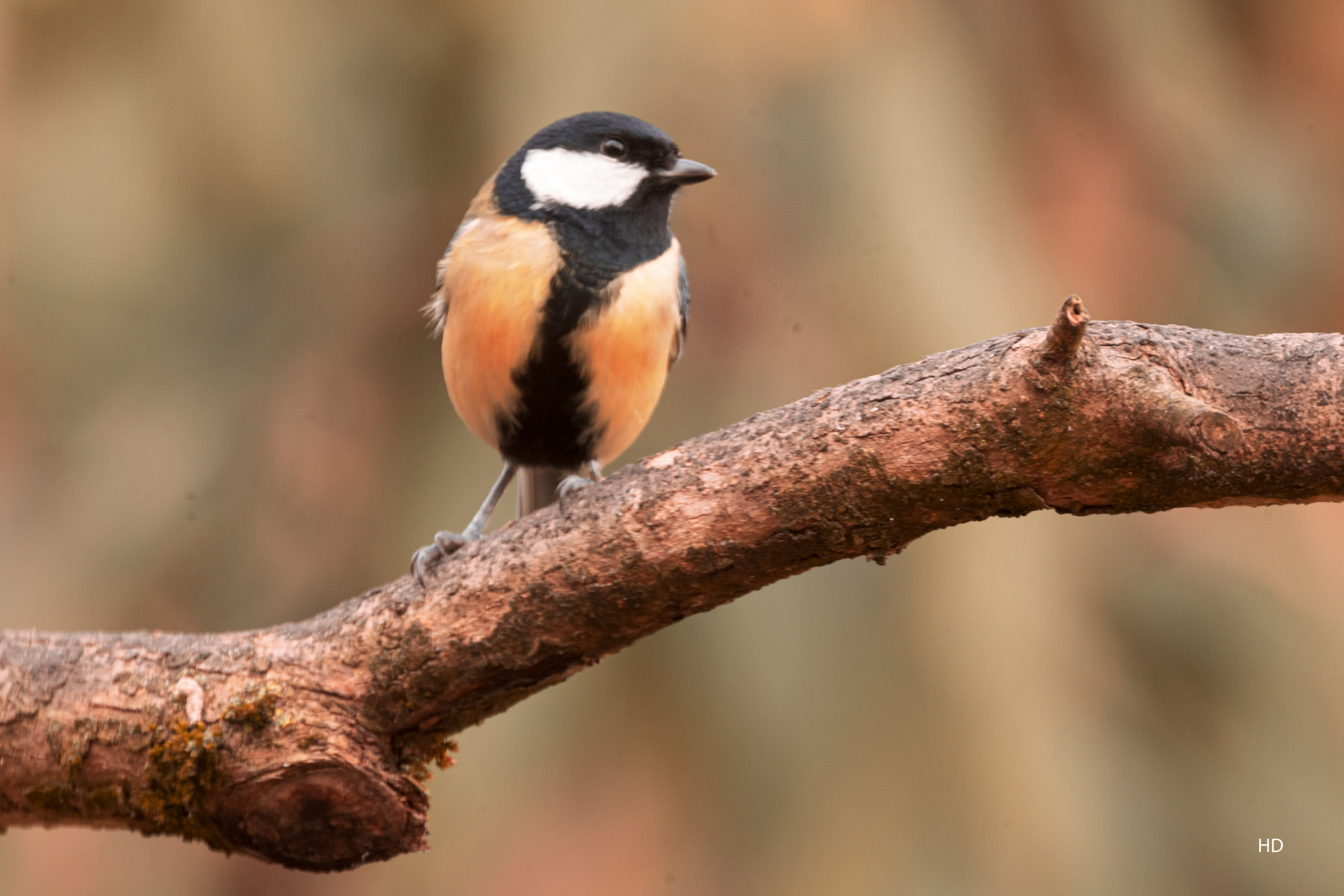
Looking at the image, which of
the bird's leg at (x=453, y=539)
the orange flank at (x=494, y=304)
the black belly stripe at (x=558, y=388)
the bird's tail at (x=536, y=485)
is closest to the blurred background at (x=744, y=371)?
the bird's tail at (x=536, y=485)

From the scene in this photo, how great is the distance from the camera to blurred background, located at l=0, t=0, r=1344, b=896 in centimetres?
316

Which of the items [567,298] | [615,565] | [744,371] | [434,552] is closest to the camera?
[615,565]

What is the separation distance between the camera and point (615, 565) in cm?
152

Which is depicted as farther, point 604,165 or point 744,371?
point 744,371

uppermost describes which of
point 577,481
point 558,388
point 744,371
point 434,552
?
point 744,371

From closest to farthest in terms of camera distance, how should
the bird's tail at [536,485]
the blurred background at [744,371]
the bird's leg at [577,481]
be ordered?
1. the bird's leg at [577,481]
2. the bird's tail at [536,485]
3. the blurred background at [744,371]

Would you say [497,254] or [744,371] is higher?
[744,371]

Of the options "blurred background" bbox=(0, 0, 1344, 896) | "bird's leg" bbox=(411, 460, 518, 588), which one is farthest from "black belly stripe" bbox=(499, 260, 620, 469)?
"blurred background" bbox=(0, 0, 1344, 896)

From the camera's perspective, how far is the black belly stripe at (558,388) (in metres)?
2.10

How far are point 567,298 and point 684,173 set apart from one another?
1.42 ft

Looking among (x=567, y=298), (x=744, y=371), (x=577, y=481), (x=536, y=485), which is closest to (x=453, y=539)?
(x=577, y=481)

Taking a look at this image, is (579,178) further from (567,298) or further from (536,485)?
(536,485)

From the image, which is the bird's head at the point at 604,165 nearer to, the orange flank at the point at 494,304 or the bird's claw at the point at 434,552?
the orange flank at the point at 494,304

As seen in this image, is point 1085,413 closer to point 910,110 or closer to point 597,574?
point 597,574
